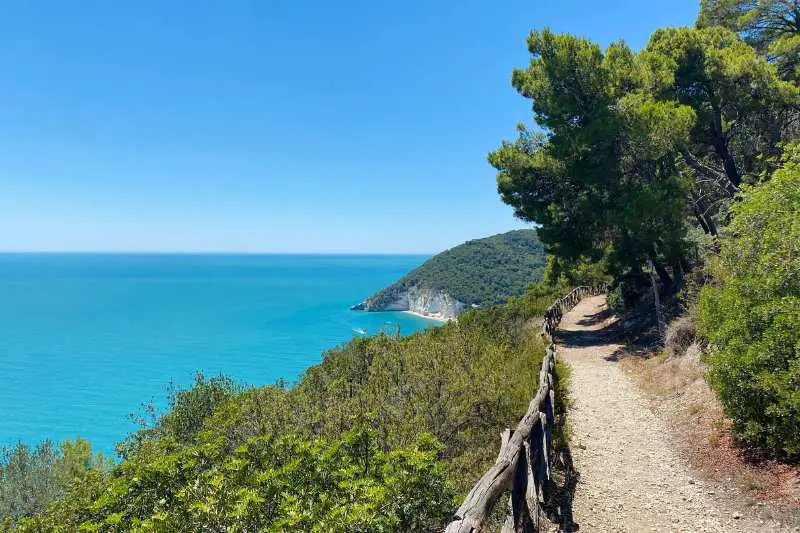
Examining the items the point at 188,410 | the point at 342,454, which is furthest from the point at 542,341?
the point at 188,410

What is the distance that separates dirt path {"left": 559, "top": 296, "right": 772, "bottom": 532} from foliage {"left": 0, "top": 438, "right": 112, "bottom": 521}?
79.2ft

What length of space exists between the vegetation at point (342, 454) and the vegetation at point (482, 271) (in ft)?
292

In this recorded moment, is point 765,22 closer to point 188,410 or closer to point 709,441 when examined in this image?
point 709,441

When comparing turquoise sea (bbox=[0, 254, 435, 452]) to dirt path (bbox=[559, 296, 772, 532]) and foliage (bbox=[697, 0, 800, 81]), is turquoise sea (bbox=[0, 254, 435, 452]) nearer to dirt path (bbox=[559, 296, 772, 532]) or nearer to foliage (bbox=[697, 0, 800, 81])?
dirt path (bbox=[559, 296, 772, 532])

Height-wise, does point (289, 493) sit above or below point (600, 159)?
below

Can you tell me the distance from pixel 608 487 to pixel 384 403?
14.9 ft

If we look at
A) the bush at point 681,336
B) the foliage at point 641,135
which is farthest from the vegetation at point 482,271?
the bush at point 681,336

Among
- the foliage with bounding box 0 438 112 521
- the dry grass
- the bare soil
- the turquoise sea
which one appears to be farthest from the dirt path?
the foliage with bounding box 0 438 112 521

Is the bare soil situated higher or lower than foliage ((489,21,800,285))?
lower

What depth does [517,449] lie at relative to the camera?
482cm

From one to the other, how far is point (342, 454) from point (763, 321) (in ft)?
23.0

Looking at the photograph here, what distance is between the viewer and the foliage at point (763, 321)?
20.2ft

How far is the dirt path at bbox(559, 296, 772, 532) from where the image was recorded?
5797mm

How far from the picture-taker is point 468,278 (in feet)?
382
